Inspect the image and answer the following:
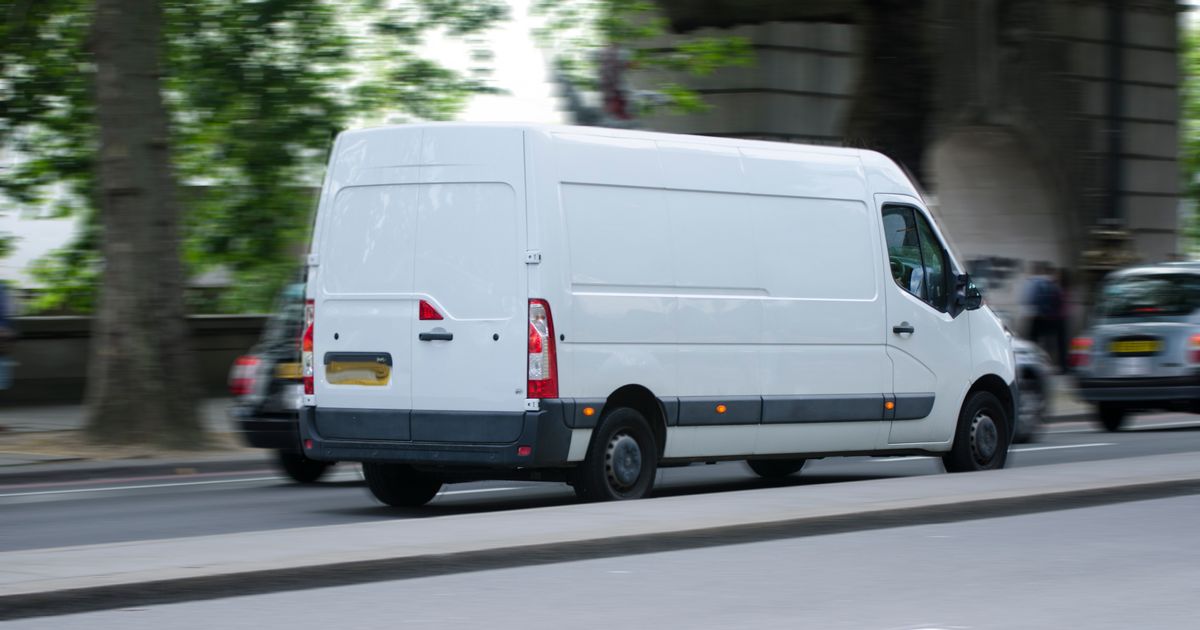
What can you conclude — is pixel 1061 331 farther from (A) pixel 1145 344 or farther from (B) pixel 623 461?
(B) pixel 623 461

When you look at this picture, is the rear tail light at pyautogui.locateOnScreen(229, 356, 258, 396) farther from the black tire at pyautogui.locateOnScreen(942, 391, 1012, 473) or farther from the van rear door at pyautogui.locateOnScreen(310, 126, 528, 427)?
the black tire at pyautogui.locateOnScreen(942, 391, 1012, 473)

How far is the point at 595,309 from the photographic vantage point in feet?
34.3

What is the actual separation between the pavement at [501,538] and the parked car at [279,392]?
153 inches

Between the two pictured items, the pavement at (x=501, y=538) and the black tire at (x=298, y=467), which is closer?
the pavement at (x=501, y=538)

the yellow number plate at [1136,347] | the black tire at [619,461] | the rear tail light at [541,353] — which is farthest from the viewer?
the yellow number plate at [1136,347]

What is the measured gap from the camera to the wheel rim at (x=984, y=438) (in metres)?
13.1

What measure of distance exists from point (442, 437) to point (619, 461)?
1.10 m

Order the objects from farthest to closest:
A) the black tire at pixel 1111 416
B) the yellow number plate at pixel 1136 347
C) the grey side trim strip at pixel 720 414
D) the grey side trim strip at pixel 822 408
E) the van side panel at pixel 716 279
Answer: the black tire at pixel 1111 416 < the yellow number plate at pixel 1136 347 < the grey side trim strip at pixel 822 408 < the grey side trim strip at pixel 720 414 < the van side panel at pixel 716 279

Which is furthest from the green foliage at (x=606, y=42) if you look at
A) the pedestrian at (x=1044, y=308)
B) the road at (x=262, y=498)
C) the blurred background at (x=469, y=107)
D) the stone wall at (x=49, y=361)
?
the road at (x=262, y=498)

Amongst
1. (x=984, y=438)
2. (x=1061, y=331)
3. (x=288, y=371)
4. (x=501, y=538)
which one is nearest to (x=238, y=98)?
(x=288, y=371)

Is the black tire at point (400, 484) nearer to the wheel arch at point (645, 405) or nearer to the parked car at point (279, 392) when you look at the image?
the wheel arch at point (645, 405)

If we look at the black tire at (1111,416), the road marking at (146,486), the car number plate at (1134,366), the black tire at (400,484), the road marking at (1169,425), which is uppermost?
the car number plate at (1134,366)

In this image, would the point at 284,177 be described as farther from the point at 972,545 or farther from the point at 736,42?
the point at 972,545

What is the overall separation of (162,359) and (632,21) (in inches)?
568
